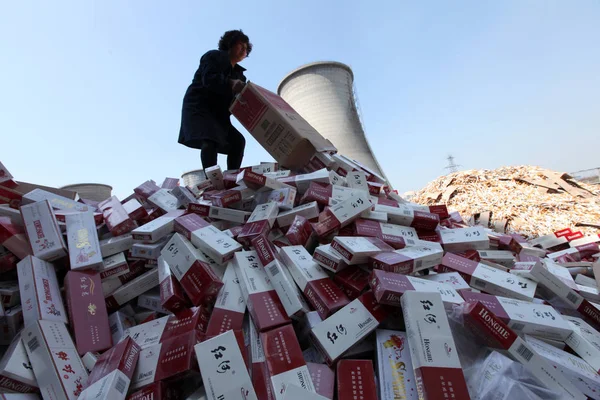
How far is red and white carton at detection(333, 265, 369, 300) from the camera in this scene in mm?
1253

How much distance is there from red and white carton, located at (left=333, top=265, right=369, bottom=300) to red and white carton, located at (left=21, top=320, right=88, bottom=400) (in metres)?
0.92

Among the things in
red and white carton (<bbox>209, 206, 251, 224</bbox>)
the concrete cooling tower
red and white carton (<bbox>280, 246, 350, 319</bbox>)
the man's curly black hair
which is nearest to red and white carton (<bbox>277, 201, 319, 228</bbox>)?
red and white carton (<bbox>209, 206, 251, 224</bbox>)

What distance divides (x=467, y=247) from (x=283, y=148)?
1.32 m

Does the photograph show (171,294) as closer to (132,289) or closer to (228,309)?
(228,309)

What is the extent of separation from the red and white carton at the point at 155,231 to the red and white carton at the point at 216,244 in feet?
0.71

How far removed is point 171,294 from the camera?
128 centimetres

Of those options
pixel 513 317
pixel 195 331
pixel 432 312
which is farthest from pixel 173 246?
pixel 513 317

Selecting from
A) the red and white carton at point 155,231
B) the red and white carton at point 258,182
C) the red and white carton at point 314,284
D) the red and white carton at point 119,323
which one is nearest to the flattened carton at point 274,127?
the red and white carton at point 258,182

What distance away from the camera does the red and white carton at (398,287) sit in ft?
3.54


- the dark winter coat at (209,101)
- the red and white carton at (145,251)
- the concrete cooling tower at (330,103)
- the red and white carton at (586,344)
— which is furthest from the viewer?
the concrete cooling tower at (330,103)

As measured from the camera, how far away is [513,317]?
1.18 meters

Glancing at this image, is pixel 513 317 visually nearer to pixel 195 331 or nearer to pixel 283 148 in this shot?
pixel 195 331

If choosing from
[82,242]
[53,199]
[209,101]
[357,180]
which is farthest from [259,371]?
[209,101]

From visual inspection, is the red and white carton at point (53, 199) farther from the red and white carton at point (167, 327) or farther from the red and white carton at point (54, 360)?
the red and white carton at point (167, 327)
